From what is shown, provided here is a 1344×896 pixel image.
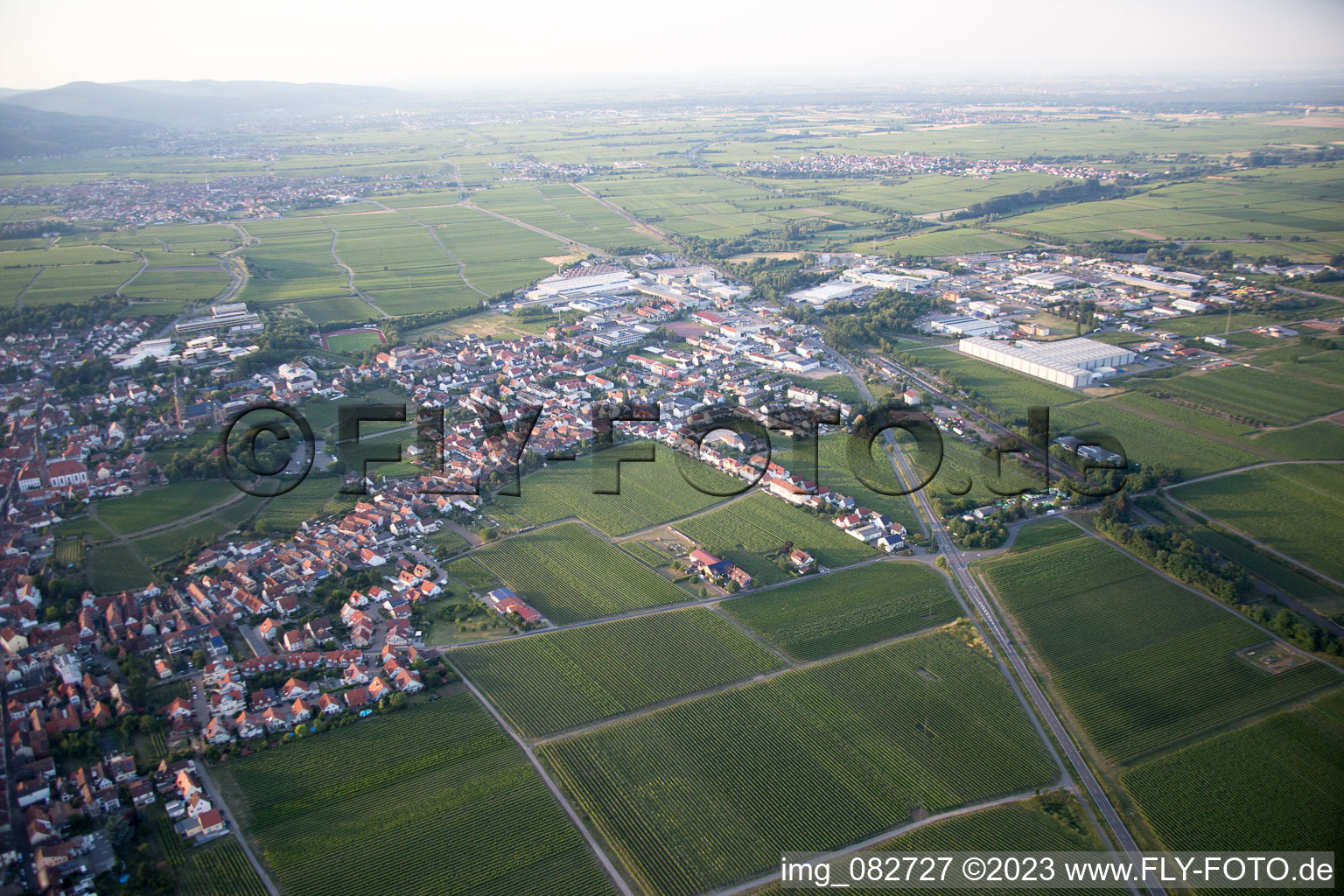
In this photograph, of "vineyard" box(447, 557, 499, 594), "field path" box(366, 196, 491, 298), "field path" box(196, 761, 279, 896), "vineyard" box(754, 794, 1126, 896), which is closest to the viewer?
"field path" box(196, 761, 279, 896)

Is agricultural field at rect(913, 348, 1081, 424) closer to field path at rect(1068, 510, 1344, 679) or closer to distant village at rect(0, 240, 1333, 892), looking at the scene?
distant village at rect(0, 240, 1333, 892)

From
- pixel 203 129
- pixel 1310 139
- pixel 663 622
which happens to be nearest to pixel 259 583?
pixel 663 622

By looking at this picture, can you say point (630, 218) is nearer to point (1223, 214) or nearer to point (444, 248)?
point (444, 248)

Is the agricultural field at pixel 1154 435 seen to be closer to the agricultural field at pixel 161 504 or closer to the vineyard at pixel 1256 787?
the vineyard at pixel 1256 787

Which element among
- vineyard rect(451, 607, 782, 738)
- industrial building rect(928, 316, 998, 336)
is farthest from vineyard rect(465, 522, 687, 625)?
industrial building rect(928, 316, 998, 336)

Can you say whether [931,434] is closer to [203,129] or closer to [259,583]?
[259,583]

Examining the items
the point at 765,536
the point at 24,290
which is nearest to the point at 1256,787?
the point at 765,536
